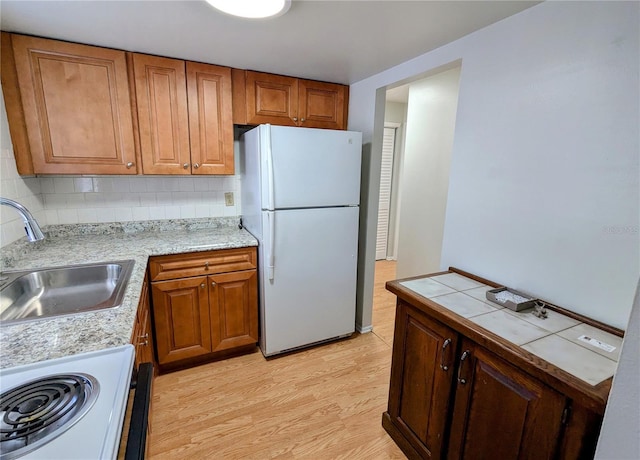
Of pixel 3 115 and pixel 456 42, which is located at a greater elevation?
pixel 456 42

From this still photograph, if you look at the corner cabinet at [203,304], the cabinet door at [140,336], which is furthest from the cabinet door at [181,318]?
the cabinet door at [140,336]

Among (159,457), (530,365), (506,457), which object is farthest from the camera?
(159,457)

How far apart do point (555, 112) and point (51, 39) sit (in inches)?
101

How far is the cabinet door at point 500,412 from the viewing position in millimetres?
931

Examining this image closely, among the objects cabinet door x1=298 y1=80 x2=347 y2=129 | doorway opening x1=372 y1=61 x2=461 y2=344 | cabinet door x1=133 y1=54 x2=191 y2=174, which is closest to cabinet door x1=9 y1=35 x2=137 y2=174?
cabinet door x1=133 y1=54 x2=191 y2=174

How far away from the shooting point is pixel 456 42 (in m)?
1.64

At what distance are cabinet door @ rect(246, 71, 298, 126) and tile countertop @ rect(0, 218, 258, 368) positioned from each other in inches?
35.6

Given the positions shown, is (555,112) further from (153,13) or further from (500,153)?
(153,13)

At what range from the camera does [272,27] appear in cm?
152

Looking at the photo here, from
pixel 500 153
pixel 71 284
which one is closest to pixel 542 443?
pixel 500 153

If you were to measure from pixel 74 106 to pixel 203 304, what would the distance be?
56.7 inches

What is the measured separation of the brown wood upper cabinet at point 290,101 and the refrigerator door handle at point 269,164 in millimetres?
415

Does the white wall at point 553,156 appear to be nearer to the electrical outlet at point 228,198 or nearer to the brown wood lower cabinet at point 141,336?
the brown wood lower cabinet at point 141,336

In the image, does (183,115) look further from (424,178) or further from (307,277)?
(424,178)
